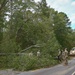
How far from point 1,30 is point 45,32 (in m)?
7.63

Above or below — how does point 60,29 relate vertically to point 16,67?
above

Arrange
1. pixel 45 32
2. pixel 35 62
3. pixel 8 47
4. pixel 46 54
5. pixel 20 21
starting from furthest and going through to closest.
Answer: pixel 45 32 → pixel 20 21 → pixel 46 54 → pixel 8 47 → pixel 35 62

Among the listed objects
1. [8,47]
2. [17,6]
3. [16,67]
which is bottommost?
[16,67]

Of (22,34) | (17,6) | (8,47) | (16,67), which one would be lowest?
(16,67)

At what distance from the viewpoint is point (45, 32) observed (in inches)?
1423

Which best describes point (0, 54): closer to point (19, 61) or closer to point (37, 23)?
point (19, 61)

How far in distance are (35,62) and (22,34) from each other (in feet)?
40.9

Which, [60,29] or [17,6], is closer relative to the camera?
[17,6]

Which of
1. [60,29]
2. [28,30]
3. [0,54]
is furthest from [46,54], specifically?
[60,29]

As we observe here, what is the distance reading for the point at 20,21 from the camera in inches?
1323

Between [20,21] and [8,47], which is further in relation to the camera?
[20,21]

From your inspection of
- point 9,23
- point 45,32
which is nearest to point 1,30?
point 9,23

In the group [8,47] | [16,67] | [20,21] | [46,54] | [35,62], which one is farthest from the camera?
[20,21]

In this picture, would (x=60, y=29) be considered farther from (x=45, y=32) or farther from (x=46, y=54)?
(x=46, y=54)
